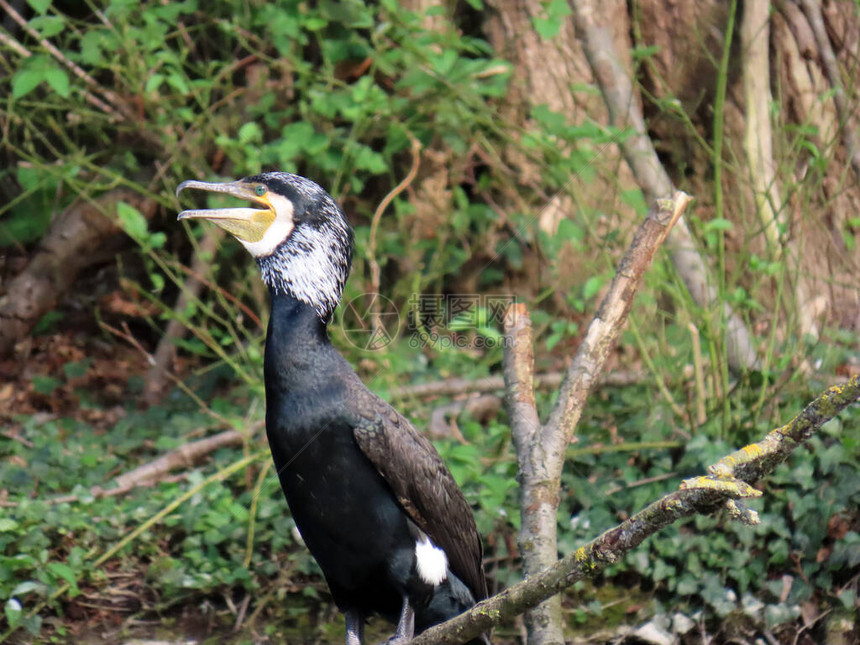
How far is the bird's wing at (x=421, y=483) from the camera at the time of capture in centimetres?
278

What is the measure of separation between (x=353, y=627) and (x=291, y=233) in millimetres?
1151

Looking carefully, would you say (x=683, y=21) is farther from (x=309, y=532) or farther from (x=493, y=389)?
(x=309, y=532)

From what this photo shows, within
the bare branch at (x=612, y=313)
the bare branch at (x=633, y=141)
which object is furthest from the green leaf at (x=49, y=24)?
the bare branch at (x=612, y=313)

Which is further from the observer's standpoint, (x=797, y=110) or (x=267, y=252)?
(x=797, y=110)

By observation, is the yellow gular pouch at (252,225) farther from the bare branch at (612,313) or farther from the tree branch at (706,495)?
the tree branch at (706,495)

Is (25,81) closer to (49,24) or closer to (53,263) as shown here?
(49,24)

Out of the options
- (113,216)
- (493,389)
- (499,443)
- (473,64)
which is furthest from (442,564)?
(113,216)

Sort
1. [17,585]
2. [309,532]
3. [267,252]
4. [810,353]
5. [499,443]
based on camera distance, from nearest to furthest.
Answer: [309,532], [267,252], [17,585], [810,353], [499,443]

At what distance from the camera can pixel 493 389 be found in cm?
484

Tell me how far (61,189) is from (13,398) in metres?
1.15

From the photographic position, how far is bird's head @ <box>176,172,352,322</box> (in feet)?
9.82

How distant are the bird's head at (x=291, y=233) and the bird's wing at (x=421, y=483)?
0.39 meters

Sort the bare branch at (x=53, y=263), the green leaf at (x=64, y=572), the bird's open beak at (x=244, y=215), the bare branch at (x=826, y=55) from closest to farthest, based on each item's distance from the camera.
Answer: the bird's open beak at (x=244, y=215) < the green leaf at (x=64, y=572) < the bare branch at (x=826, y=55) < the bare branch at (x=53, y=263)

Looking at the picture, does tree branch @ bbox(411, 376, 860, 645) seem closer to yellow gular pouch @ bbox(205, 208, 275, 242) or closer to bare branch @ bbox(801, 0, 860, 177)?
yellow gular pouch @ bbox(205, 208, 275, 242)
